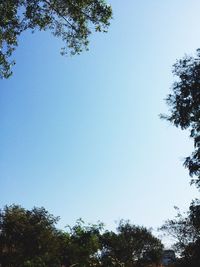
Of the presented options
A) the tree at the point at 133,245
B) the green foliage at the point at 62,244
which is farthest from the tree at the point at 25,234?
the tree at the point at 133,245

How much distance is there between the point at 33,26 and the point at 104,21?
390 cm

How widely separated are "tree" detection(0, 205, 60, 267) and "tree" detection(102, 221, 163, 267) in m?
34.1

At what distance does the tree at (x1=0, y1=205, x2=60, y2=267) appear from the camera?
4406 centimetres

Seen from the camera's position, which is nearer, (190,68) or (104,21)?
(104,21)

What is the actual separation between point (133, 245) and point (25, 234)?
46.2 meters

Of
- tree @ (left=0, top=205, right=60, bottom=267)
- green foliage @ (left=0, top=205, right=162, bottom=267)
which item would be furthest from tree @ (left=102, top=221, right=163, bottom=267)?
tree @ (left=0, top=205, right=60, bottom=267)

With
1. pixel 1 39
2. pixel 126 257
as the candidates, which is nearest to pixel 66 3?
pixel 1 39

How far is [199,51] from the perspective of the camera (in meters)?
32.8

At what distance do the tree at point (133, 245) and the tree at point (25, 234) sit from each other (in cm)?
3406

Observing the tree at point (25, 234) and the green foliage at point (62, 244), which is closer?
the green foliage at point (62, 244)

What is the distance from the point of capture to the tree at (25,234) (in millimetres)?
44062

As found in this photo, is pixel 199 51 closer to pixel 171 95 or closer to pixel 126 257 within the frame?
pixel 171 95

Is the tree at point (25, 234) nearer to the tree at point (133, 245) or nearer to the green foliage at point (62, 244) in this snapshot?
the green foliage at point (62, 244)

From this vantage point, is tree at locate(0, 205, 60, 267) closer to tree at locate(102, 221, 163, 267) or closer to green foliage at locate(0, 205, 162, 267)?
green foliage at locate(0, 205, 162, 267)
